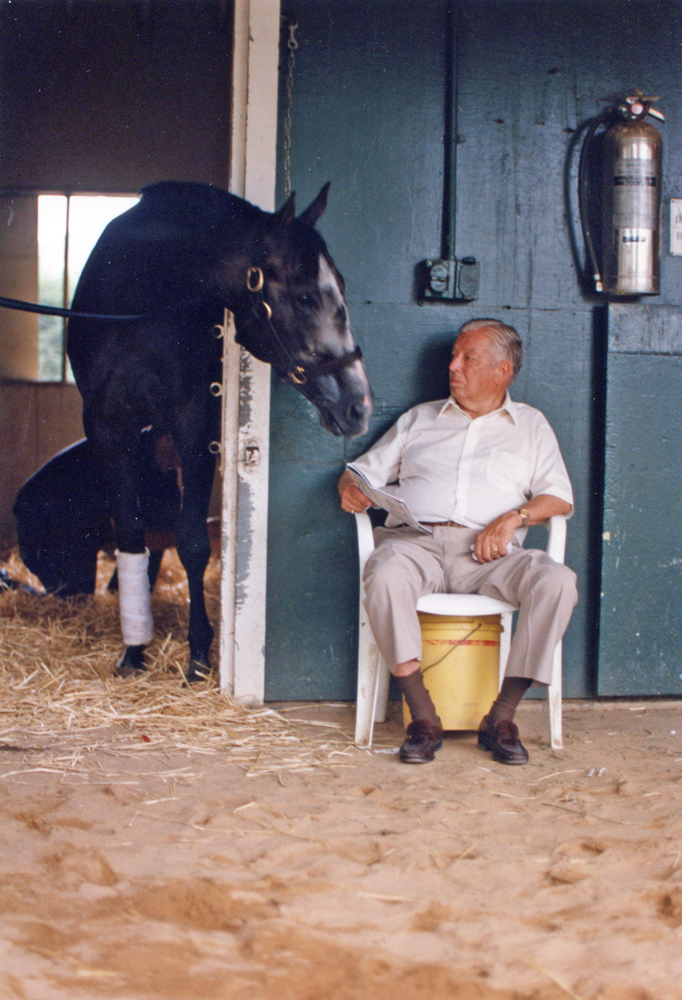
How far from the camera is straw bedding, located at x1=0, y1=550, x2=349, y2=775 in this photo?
9.98 feet

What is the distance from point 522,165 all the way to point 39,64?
15.6ft

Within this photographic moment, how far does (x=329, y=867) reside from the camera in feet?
6.96

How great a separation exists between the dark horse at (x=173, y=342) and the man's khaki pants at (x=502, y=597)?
21.3 inches

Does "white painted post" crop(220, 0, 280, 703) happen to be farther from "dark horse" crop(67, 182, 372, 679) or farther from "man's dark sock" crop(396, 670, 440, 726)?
"man's dark sock" crop(396, 670, 440, 726)

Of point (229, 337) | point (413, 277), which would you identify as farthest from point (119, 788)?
point (413, 277)

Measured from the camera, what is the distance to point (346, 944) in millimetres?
1758

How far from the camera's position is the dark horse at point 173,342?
130 inches

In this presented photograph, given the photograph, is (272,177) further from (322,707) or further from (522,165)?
(322,707)

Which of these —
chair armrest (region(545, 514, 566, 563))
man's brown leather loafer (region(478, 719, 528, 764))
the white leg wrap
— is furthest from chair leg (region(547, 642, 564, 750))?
the white leg wrap

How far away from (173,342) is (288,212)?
79 centimetres

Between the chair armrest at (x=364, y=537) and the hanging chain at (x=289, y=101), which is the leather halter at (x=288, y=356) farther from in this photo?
the chair armrest at (x=364, y=537)

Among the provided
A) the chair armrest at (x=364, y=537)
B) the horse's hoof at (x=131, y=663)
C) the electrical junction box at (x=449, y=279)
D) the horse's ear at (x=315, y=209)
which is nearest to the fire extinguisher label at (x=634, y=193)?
the electrical junction box at (x=449, y=279)

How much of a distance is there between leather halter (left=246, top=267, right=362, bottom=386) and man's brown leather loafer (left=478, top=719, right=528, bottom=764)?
1299 mm

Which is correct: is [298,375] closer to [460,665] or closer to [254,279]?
[254,279]
